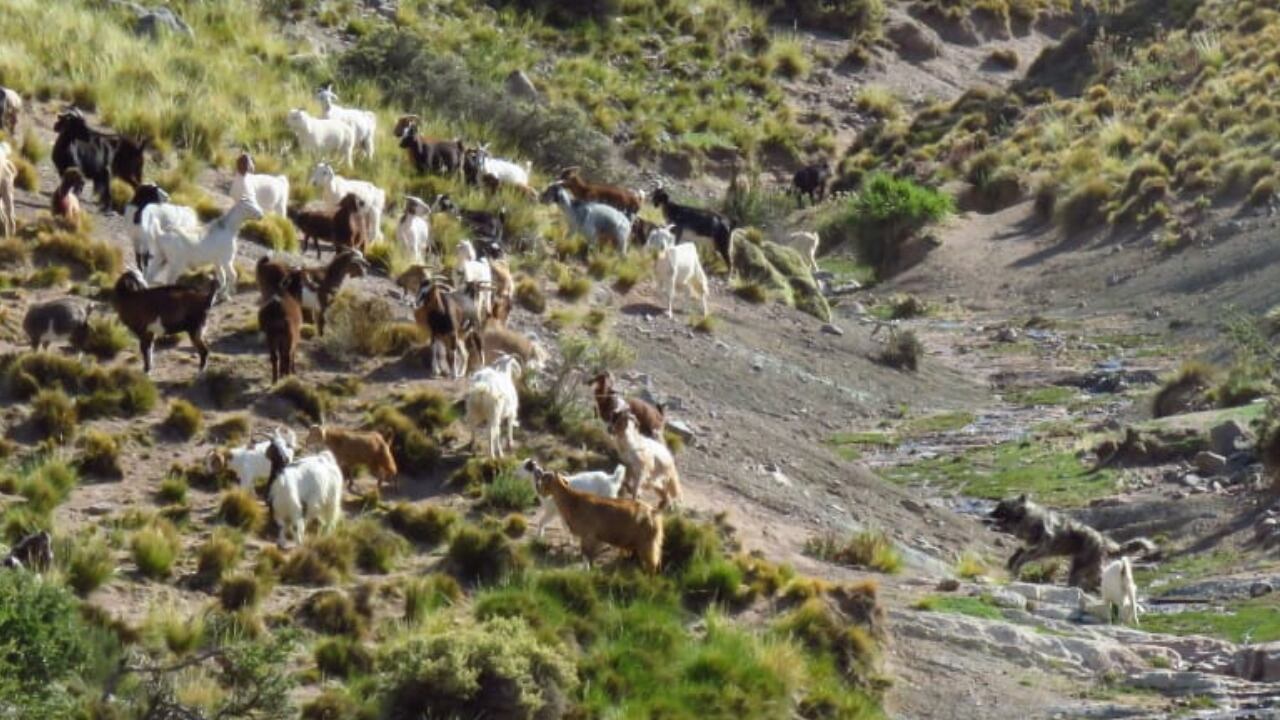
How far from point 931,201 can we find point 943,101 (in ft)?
42.3

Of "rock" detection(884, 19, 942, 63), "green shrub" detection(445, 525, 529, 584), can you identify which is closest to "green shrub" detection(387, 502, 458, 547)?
"green shrub" detection(445, 525, 529, 584)

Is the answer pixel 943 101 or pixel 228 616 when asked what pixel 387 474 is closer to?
pixel 228 616

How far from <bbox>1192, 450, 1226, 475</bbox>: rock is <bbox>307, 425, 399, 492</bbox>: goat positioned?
9.40 meters

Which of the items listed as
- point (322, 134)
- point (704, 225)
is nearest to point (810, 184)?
point (704, 225)

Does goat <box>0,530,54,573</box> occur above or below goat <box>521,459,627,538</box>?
above

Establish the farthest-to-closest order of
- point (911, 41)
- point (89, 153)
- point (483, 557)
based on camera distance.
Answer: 1. point (911, 41)
2. point (89, 153)
3. point (483, 557)

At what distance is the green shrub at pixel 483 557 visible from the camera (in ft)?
57.1

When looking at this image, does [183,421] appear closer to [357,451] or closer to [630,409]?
[357,451]

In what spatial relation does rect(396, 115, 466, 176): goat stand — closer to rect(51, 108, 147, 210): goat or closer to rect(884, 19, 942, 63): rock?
rect(51, 108, 147, 210): goat

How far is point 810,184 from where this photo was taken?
4625 cm

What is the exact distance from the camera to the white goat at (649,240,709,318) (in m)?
27.3

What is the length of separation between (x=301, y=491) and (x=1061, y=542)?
24.0 ft

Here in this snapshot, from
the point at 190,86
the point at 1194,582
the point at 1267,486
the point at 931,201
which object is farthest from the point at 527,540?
the point at 931,201

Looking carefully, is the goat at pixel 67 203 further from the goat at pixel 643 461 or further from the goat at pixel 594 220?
the goat at pixel 594 220
